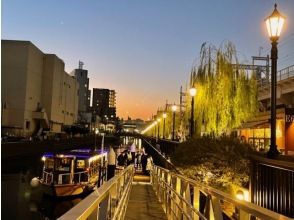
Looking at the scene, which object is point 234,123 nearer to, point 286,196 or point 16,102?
point 286,196

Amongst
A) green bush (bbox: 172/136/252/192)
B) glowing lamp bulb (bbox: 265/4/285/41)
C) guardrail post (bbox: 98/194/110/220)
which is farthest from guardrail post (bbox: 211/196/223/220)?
green bush (bbox: 172/136/252/192)

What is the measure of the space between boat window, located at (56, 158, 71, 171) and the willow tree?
11206mm

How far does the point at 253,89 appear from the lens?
35.0 metres

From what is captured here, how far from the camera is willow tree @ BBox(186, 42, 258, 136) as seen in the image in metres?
32.2

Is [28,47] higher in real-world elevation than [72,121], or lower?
higher

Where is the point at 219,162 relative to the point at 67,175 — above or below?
above

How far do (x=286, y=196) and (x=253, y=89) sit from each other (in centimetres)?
2594

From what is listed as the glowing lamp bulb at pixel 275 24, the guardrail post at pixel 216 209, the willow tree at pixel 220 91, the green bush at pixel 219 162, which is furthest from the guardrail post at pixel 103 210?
the willow tree at pixel 220 91

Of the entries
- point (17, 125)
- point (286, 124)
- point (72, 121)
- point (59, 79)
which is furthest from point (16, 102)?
point (286, 124)

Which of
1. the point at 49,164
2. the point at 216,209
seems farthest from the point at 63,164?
the point at 216,209

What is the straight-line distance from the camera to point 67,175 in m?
36.4

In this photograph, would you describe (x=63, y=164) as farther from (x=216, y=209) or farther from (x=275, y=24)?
(x=216, y=209)

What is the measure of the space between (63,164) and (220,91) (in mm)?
13922

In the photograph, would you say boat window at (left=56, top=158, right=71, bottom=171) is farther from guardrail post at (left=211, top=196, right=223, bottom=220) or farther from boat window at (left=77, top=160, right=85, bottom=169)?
guardrail post at (left=211, top=196, right=223, bottom=220)
